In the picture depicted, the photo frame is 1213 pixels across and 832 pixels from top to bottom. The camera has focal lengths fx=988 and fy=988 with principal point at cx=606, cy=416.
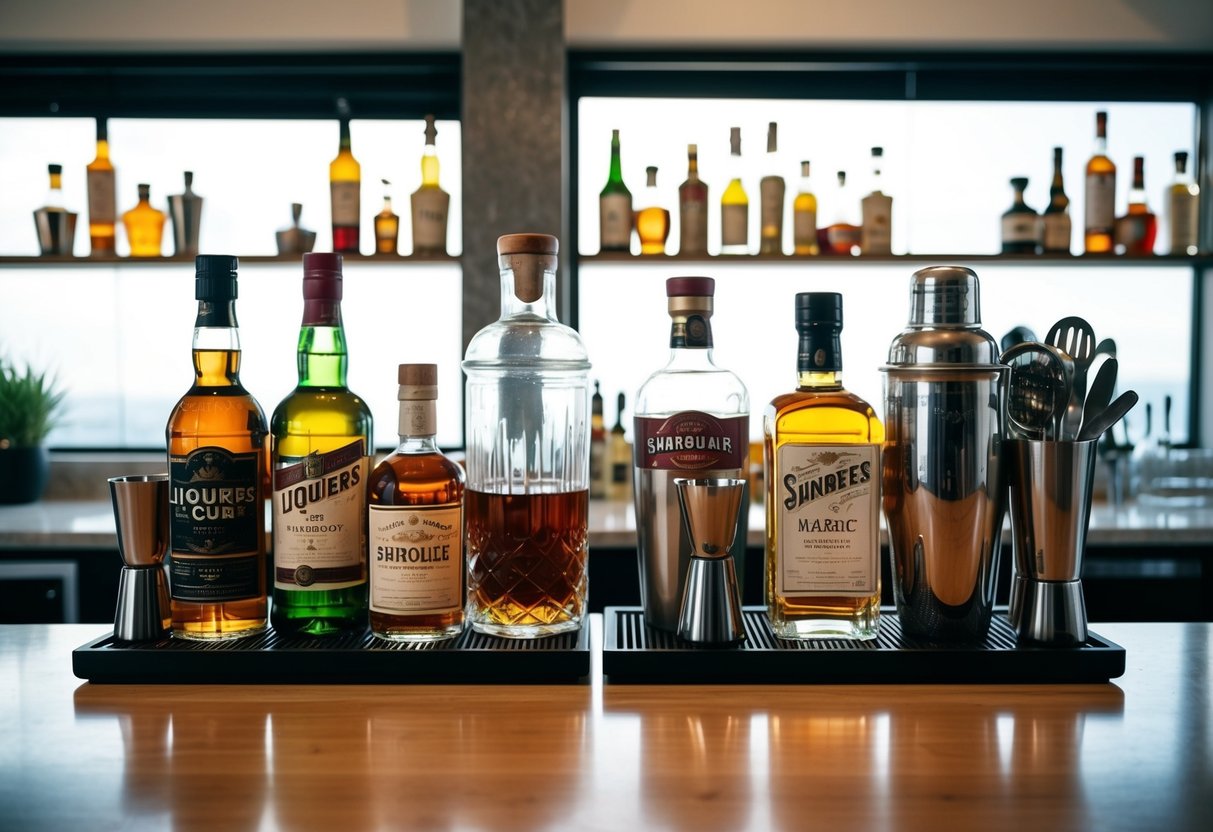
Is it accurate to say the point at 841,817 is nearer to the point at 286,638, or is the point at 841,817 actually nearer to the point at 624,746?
the point at 624,746

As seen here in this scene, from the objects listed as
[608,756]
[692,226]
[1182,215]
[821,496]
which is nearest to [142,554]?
[608,756]

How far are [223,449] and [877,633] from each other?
600 millimetres

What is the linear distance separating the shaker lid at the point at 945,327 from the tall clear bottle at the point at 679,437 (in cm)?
A: 15

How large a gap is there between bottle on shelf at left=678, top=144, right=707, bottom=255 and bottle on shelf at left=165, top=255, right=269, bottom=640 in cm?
188

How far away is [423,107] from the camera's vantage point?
286 centimetres

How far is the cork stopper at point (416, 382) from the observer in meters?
0.85

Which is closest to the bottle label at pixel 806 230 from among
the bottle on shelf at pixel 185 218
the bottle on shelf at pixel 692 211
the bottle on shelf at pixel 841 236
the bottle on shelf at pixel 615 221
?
the bottle on shelf at pixel 841 236

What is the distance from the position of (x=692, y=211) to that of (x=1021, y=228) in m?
0.88

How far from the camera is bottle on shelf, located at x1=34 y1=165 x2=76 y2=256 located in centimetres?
265

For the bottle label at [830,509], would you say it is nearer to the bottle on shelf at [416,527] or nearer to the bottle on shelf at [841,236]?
the bottle on shelf at [416,527]

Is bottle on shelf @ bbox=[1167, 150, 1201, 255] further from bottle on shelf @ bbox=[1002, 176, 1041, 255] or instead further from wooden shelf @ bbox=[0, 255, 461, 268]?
wooden shelf @ bbox=[0, 255, 461, 268]

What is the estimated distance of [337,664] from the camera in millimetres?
825

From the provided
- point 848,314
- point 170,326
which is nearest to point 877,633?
point 848,314

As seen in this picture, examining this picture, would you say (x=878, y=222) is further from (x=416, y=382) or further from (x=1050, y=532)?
(x=416, y=382)
